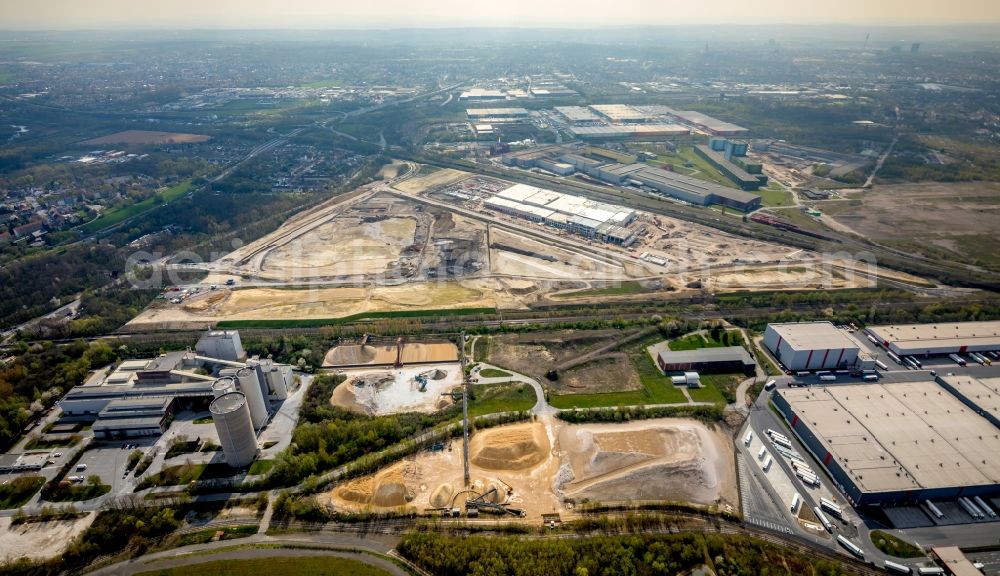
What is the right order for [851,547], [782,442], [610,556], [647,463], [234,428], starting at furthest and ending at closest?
[782,442]
[647,463]
[234,428]
[851,547]
[610,556]

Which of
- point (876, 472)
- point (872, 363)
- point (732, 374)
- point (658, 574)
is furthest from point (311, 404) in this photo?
point (872, 363)

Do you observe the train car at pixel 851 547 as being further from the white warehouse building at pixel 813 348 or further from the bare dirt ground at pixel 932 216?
the bare dirt ground at pixel 932 216

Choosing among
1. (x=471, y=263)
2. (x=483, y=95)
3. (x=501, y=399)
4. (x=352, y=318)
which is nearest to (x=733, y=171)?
(x=471, y=263)

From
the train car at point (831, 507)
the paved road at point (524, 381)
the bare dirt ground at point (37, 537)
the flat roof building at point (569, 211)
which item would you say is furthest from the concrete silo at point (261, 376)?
the flat roof building at point (569, 211)

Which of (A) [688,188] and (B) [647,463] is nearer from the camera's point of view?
(B) [647,463]

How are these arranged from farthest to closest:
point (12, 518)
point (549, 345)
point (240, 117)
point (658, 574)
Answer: point (240, 117)
point (549, 345)
point (12, 518)
point (658, 574)

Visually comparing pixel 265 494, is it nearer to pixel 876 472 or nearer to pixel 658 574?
pixel 658 574

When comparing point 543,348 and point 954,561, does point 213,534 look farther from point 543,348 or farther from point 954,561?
point 954,561
